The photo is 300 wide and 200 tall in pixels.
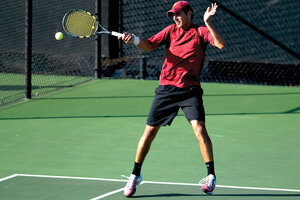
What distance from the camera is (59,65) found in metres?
13.3

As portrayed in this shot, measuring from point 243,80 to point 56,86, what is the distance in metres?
3.51

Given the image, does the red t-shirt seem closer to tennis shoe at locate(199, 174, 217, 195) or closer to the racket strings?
tennis shoe at locate(199, 174, 217, 195)

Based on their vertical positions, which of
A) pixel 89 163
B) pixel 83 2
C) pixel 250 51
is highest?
pixel 83 2

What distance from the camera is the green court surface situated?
6.07 m

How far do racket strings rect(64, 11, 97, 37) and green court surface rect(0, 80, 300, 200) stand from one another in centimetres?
141

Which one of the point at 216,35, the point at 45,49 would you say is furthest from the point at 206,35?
the point at 45,49

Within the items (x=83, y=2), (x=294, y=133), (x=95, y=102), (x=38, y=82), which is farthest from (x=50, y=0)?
(x=294, y=133)

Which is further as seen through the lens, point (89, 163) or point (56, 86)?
point (56, 86)

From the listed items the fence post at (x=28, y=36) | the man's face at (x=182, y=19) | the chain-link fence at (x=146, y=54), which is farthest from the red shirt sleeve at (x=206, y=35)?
the chain-link fence at (x=146, y=54)

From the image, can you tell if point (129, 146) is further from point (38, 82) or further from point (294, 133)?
point (38, 82)

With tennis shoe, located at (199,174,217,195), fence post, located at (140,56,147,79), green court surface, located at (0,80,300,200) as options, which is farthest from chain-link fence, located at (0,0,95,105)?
tennis shoe, located at (199,174,217,195)

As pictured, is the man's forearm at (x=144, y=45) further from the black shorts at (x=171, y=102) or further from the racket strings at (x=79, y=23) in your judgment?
the racket strings at (x=79, y=23)

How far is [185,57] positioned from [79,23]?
153 centimetres

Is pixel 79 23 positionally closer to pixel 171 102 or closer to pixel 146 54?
pixel 171 102
